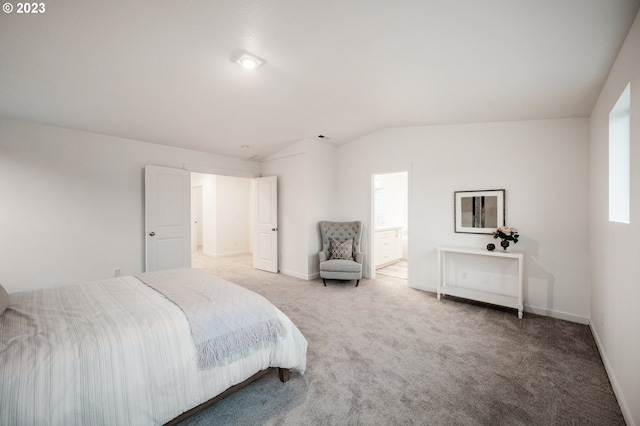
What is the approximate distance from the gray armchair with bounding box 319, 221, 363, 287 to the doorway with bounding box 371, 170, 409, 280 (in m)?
0.90

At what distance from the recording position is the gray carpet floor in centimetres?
162

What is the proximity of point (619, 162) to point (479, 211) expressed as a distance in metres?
1.62

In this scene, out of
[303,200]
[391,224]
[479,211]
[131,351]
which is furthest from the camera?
[391,224]

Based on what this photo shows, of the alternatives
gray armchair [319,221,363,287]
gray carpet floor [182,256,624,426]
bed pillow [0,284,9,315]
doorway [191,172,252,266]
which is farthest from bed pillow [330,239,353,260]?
bed pillow [0,284,9,315]

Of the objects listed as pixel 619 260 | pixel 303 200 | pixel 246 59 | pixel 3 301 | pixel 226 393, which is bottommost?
pixel 226 393

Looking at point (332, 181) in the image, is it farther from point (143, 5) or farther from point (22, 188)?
point (22, 188)

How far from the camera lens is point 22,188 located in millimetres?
3127

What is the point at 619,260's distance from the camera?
1.83m

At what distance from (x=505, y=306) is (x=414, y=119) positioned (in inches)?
113

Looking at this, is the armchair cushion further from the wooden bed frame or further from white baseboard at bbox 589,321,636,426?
white baseboard at bbox 589,321,636,426

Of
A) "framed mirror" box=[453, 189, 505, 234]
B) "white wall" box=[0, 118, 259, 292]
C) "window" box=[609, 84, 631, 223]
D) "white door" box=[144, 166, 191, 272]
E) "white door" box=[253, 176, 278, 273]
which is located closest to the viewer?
"window" box=[609, 84, 631, 223]

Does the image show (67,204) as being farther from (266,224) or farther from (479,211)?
(479,211)

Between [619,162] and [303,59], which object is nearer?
[619,162]

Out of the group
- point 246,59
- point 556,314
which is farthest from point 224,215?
point 556,314
